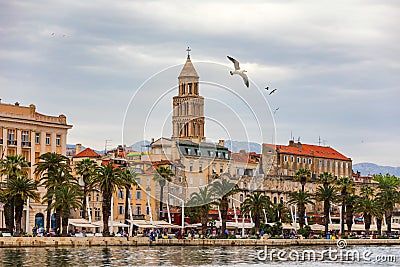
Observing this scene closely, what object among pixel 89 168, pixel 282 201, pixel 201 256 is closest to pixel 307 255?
pixel 201 256

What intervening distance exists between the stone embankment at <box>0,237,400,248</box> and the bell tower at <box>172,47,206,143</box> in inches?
2060

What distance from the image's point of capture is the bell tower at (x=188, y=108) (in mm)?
181375

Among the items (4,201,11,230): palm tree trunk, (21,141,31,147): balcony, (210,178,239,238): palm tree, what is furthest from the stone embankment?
(21,141,31,147): balcony

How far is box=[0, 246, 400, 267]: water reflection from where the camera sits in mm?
79625

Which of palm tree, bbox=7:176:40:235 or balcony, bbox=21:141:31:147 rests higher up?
balcony, bbox=21:141:31:147

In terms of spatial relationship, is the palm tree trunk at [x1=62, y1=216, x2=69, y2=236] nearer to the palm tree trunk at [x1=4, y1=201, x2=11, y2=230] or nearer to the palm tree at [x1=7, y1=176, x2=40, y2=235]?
the palm tree at [x1=7, y1=176, x2=40, y2=235]

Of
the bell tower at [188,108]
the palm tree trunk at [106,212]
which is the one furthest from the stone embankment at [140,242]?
the bell tower at [188,108]

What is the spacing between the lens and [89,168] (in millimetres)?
126500

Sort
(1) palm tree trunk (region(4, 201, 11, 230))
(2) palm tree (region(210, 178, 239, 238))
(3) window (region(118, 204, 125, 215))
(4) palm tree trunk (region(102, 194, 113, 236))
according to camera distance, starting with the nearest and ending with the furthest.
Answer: (1) palm tree trunk (region(4, 201, 11, 230)) → (4) palm tree trunk (region(102, 194, 113, 236)) → (2) palm tree (region(210, 178, 239, 238)) → (3) window (region(118, 204, 125, 215))

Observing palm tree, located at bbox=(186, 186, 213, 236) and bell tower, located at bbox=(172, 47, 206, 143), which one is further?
bell tower, located at bbox=(172, 47, 206, 143)

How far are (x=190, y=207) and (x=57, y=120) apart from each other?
80.7 ft

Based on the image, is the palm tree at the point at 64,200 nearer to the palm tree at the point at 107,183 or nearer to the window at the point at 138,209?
the palm tree at the point at 107,183

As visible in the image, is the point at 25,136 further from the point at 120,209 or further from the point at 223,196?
the point at 223,196

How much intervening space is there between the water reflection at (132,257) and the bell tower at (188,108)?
260 ft
